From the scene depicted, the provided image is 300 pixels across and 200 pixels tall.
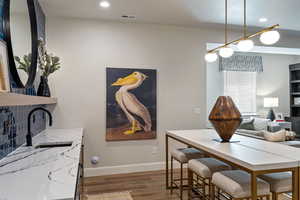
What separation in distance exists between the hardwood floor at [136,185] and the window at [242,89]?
4039mm

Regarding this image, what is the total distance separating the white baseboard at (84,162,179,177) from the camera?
391cm

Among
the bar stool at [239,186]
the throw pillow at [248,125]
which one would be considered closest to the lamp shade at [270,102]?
the throw pillow at [248,125]

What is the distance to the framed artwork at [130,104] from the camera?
3998mm

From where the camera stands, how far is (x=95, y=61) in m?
3.95

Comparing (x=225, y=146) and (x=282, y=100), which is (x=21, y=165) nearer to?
(x=225, y=146)

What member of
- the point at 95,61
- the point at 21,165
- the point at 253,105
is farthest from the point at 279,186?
the point at 253,105

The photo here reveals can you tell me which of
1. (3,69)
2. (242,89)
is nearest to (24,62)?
(3,69)

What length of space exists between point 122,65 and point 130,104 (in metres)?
0.73

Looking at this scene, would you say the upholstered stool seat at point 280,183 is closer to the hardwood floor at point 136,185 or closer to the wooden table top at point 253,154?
the wooden table top at point 253,154

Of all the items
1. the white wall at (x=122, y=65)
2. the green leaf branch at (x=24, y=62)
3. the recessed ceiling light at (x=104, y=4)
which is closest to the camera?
the green leaf branch at (x=24, y=62)

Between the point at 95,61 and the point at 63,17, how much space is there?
90 centimetres

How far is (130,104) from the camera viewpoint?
4090 mm

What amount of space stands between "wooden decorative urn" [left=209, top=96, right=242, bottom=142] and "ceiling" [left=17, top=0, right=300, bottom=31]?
166 cm

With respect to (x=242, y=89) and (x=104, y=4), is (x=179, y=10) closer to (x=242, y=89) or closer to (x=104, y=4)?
(x=104, y=4)
